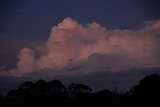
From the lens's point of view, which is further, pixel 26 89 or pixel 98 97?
pixel 26 89

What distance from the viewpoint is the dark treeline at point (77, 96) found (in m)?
60.5

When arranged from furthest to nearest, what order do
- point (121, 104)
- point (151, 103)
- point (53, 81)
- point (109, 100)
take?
point (53, 81), point (109, 100), point (121, 104), point (151, 103)

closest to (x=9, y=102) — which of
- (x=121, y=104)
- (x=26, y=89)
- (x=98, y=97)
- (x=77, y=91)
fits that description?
(x=26, y=89)

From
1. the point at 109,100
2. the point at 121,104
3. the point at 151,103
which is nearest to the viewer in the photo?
the point at 151,103

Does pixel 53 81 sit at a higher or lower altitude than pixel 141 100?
higher

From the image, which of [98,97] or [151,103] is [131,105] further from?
[98,97]

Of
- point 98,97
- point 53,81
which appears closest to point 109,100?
point 98,97

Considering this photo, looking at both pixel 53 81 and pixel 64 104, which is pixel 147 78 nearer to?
pixel 64 104

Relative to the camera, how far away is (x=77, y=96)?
84125 millimetres

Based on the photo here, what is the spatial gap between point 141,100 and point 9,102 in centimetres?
3915

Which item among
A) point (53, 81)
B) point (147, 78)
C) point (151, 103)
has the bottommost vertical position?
point (151, 103)

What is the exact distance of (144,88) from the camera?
199ft

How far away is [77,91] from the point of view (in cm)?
9388

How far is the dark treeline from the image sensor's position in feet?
198
